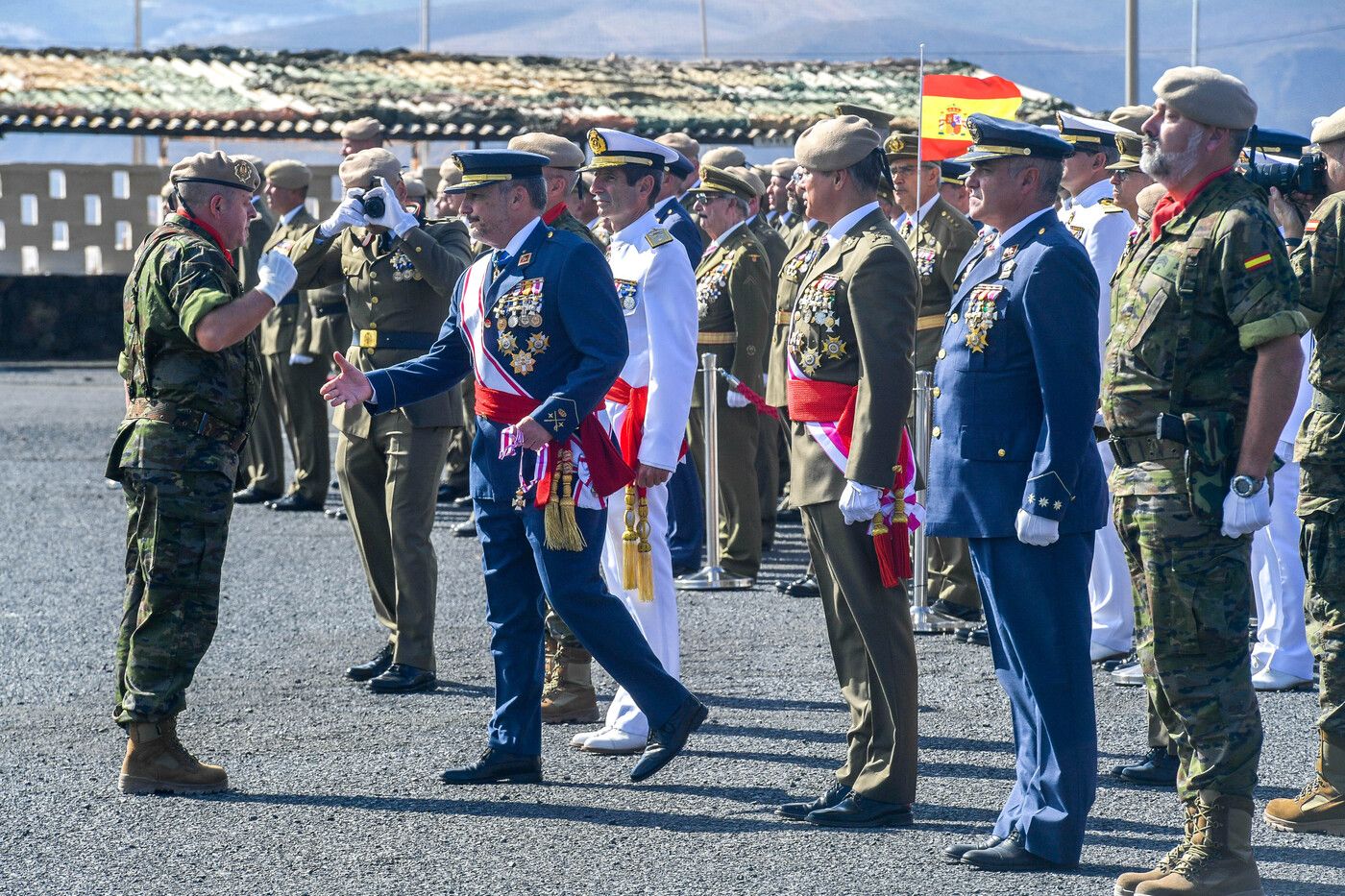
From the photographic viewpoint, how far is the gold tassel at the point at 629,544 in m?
6.27

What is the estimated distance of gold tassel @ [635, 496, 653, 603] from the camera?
247 inches

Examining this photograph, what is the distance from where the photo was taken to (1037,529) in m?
4.68

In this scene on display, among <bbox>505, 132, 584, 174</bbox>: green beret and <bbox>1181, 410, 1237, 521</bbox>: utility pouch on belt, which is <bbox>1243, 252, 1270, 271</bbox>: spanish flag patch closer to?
<bbox>1181, 410, 1237, 521</bbox>: utility pouch on belt

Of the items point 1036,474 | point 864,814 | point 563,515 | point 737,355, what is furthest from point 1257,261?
point 737,355

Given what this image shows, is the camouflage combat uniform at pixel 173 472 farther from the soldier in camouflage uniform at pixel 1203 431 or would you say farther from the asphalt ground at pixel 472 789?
the soldier in camouflage uniform at pixel 1203 431

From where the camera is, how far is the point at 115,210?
24188 millimetres

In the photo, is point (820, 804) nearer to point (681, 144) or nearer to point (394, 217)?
point (394, 217)

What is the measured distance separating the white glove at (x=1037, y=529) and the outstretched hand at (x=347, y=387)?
2375 millimetres

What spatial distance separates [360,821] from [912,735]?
68.1 inches

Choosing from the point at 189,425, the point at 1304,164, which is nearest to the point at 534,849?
the point at 189,425

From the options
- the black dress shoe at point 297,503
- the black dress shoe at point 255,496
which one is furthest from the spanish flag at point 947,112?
the black dress shoe at point 255,496

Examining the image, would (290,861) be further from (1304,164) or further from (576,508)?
(1304,164)

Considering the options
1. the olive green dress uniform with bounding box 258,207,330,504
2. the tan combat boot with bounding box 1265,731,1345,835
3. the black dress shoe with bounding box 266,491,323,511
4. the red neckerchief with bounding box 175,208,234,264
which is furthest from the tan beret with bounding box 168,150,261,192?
the black dress shoe with bounding box 266,491,323,511

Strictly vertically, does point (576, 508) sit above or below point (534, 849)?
above
